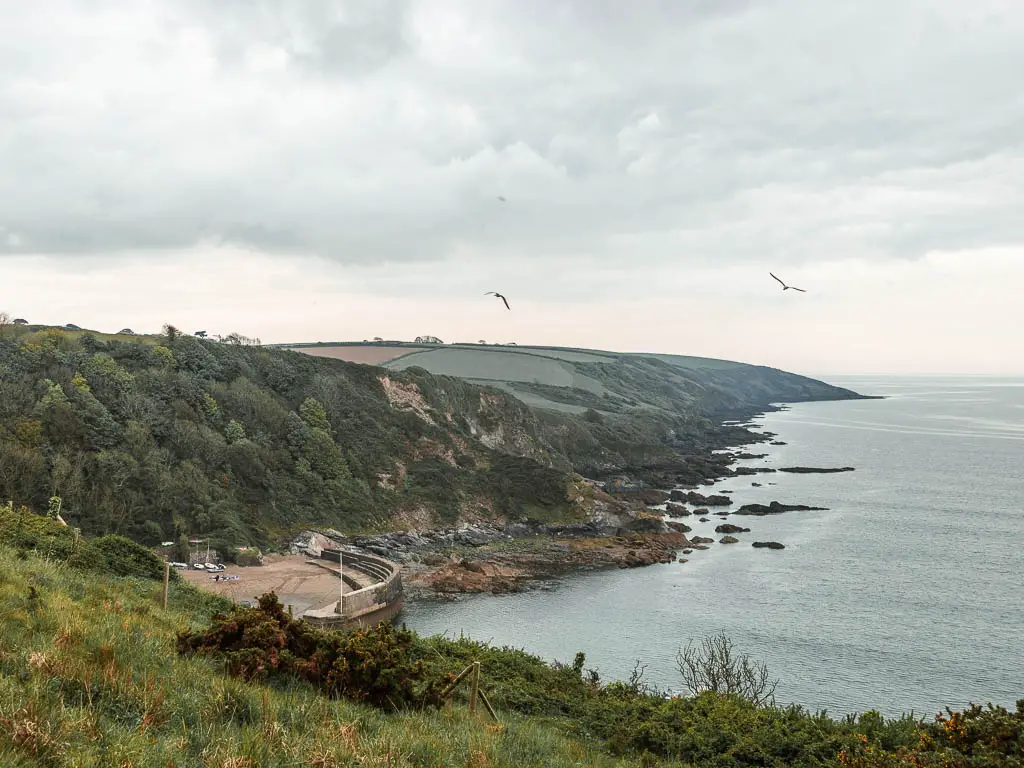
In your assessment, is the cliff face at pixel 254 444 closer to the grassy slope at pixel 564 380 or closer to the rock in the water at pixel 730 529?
the rock in the water at pixel 730 529

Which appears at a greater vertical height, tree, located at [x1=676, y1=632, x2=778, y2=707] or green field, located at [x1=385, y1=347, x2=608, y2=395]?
green field, located at [x1=385, y1=347, x2=608, y2=395]

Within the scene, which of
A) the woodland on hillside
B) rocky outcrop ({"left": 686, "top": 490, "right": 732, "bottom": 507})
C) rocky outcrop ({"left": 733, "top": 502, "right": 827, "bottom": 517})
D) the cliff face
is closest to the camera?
the woodland on hillside

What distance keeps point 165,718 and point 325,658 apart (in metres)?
4.61

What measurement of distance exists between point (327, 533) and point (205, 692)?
46072 millimetres

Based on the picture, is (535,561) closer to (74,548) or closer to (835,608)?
(835,608)

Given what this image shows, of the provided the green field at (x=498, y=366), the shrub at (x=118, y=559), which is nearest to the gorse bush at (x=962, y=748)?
the shrub at (x=118, y=559)

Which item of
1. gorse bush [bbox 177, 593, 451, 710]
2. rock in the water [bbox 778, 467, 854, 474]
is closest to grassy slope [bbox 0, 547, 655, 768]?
gorse bush [bbox 177, 593, 451, 710]

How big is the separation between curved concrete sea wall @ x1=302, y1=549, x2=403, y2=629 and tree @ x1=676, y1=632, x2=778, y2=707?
13.8 meters

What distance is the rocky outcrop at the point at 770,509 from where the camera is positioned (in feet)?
222

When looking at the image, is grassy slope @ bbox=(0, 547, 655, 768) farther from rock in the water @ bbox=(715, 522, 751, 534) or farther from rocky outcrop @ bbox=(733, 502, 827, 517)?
rocky outcrop @ bbox=(733, 502, 827, 517)

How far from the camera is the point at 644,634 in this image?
1435 inches

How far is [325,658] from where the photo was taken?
1212 centimetres

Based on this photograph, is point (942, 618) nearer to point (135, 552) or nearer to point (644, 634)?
point (644, 634)

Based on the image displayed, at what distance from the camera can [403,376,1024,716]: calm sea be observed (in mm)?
30641
